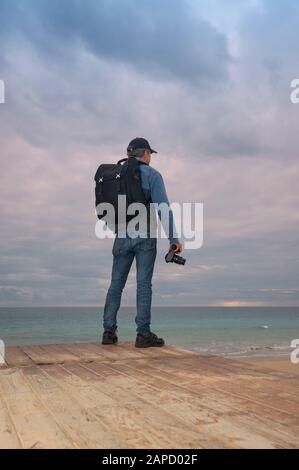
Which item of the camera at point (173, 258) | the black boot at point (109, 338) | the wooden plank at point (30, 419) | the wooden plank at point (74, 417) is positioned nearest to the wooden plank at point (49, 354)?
the black boot at point (109, 338)

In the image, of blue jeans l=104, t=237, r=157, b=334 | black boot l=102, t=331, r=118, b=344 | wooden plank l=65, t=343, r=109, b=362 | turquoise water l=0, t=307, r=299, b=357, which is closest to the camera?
wooden plank l=65, t=343, r=109, b=362

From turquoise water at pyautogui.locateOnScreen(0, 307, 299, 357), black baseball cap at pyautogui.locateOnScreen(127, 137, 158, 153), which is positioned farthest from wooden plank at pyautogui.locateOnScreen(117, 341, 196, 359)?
turquoise water at pyautogui.locateOnScreen(0, 307, 299, 357)

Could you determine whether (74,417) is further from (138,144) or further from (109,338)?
(138,144)

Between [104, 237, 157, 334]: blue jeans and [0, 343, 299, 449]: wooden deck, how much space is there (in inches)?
44.7

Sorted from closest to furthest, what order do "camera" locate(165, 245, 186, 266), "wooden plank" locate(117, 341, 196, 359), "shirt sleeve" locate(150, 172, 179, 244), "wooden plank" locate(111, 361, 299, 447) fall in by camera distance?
"wooden plank" locate(111, 361, 299, 447) → "wooden plank" locate(117, 341, 196, 359) → "camera" locate(165, 245, 186, 266) → "shirt sleeve" locate(150, 172, 179, 244)

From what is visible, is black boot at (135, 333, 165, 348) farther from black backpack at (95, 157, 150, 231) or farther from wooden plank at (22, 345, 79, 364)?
black backpack at (95, 157, 150, 231)

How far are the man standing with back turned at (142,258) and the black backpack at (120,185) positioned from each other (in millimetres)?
77

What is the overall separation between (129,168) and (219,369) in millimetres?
2879

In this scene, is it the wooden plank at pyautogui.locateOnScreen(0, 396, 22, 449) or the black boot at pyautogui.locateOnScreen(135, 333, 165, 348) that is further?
the black boot at pyautogui.locateOnScreen(135, 333, 165, 348)

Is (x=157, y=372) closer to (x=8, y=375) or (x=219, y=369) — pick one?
(x=219, y=369)

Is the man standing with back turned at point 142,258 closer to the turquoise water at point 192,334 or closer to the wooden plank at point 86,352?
the wooden plank at point 86,352

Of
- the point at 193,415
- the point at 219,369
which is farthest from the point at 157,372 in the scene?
the point at 193,415

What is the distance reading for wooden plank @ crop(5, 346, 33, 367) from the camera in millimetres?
4711
